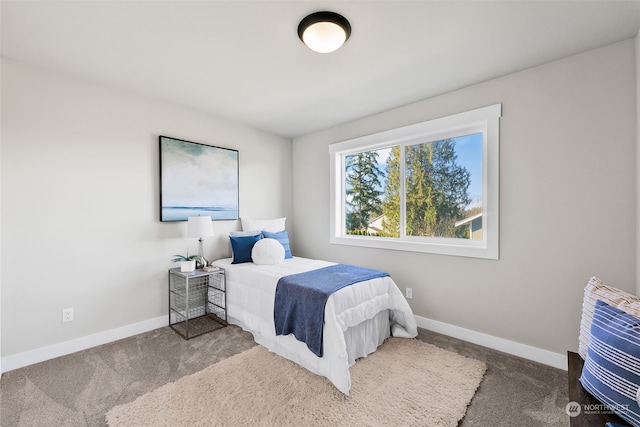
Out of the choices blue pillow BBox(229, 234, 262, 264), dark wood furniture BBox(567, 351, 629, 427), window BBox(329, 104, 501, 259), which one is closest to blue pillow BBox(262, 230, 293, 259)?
blue pillow BBox(229, 234, 262, 264)

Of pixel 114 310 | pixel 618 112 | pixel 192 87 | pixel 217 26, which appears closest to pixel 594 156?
pixel 618 112

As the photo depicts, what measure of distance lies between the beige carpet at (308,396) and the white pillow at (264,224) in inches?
68.3

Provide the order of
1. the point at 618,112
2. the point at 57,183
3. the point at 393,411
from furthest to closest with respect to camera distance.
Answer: the point at 57,183 < the point at 618,112 < the point at 393,411

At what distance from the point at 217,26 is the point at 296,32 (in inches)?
20.5

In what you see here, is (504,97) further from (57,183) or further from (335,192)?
(57,183)

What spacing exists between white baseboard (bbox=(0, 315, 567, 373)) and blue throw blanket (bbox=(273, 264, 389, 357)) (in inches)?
36.6

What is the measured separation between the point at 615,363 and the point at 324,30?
7.25 ft

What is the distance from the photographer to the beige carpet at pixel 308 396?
1.70m

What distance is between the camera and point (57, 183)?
8.10 ft

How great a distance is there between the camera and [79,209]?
258cm

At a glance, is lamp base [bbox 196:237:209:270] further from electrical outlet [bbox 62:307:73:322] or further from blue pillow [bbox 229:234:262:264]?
electrical outlet [bbox 62:307:73:322]

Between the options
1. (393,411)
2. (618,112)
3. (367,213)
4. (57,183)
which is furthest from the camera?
(367,213)

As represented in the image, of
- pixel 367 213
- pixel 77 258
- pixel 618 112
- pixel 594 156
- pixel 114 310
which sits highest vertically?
pixel 618 112

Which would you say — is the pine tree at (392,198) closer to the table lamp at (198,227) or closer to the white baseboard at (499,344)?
the white baseboard at (499,344)
